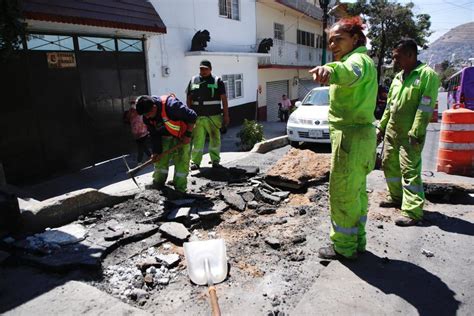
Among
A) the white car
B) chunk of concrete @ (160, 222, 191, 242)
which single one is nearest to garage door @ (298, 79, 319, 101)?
the white car

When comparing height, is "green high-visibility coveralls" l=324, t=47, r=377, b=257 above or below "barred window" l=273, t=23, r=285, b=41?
below

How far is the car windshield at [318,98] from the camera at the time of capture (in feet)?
32.6

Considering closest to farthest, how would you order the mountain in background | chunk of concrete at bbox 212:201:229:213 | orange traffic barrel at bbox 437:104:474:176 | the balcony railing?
chunk of concrete at bbox 212:201:229:213 → orange traffic barrel at bbox 437:104:474:176 → the balcony railing → the mountain in background

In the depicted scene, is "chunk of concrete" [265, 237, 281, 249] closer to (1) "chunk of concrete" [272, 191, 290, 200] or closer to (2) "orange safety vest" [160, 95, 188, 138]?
(1) "chunk of concrete" [272, 191, 290, 200]

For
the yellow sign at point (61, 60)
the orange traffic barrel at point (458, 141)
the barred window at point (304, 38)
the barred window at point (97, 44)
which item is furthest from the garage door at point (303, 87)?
the orange traffic barrel at point (458, 141)

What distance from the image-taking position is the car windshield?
391 inches

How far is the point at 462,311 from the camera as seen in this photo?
254cm

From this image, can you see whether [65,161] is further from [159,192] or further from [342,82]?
[342,82]

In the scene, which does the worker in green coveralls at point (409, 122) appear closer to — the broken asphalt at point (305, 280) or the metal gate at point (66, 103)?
the broken asphalt at point (305, 280)

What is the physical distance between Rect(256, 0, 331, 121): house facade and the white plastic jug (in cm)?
1471

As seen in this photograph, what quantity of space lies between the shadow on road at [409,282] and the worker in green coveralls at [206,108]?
3667mm

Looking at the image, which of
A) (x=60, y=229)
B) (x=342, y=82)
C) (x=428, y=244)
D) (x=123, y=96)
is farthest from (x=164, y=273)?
(x=123, y=96)

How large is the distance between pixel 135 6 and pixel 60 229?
642cm

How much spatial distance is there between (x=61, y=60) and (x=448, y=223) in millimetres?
7283
